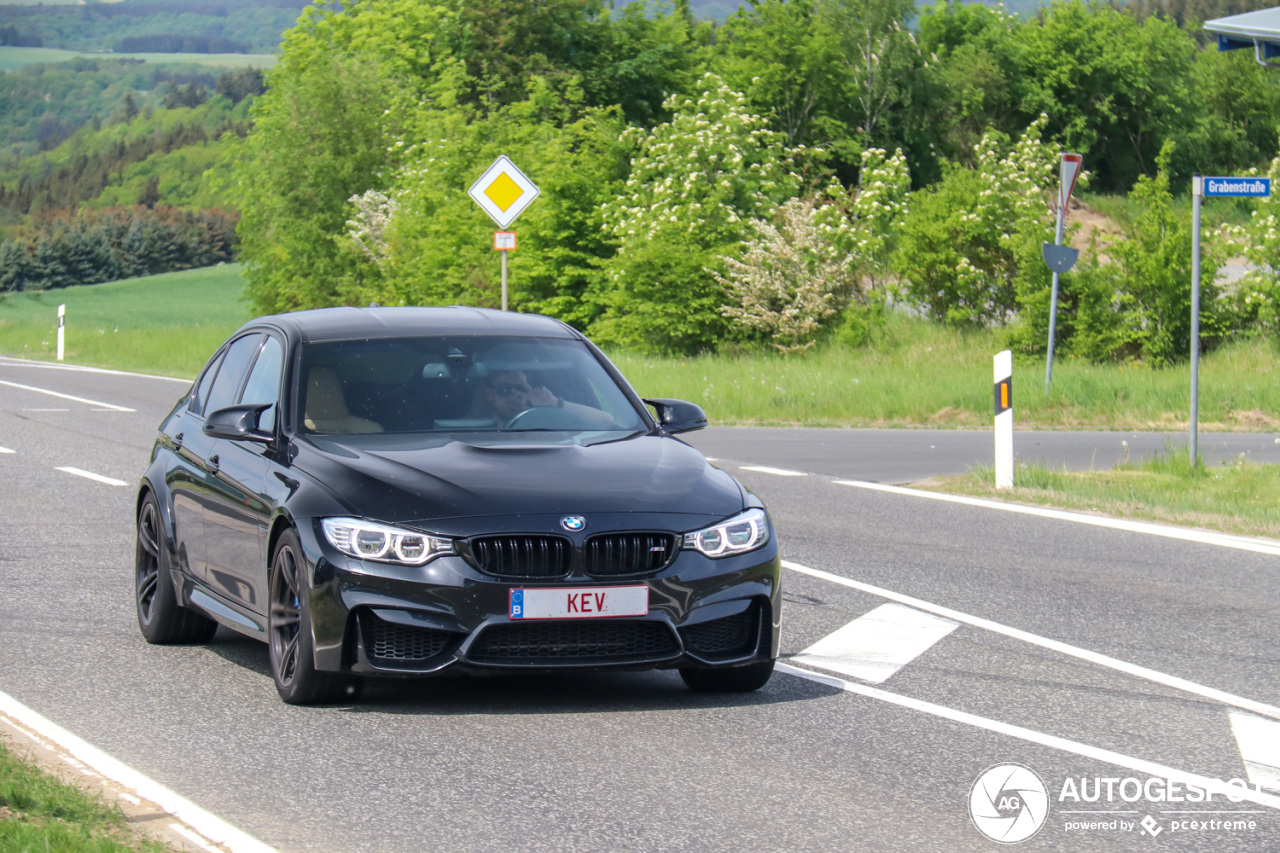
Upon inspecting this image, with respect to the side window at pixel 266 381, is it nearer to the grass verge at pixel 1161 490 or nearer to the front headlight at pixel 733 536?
the front headlight at pixel 733 536

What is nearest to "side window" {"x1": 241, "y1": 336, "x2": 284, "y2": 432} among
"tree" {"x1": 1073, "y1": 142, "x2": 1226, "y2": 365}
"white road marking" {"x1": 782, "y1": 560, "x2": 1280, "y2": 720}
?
"white road marking" {"x1": 782, "y1": 560, "x2": 1280, "y2": 720}

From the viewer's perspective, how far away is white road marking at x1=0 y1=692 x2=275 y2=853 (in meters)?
4.77

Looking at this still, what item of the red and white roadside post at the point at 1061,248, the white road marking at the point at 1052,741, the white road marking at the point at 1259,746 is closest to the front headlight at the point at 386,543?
the white road marking at the point at 1052,741

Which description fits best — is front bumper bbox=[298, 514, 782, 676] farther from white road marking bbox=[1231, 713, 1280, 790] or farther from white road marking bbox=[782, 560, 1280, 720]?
white road marking bbox=[782, 560, 1280, 720]

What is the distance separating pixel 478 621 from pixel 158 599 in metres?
2.51

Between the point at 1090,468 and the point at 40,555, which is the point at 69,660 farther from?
the point at 1090,468

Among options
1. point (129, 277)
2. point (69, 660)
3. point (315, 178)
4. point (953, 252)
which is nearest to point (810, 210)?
point (953, 252)

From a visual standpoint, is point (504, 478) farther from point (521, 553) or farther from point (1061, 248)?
point (1061, 248)

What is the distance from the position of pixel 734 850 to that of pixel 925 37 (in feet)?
267

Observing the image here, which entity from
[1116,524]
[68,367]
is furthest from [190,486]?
[68,367]

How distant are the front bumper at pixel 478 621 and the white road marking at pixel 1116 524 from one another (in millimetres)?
6134

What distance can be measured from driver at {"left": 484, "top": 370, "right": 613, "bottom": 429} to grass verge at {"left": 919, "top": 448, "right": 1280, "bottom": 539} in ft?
20.9

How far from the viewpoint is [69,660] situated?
7.61 metres

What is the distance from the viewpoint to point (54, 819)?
15.5ft
